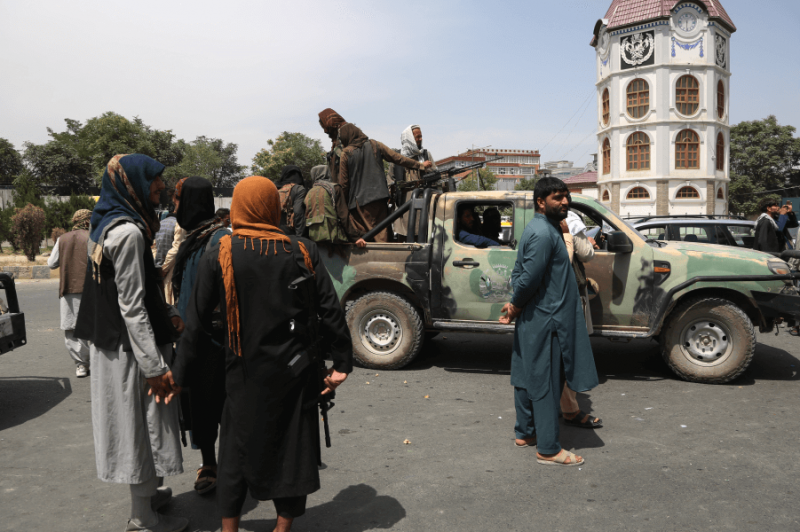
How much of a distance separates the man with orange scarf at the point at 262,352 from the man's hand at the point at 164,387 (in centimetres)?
14

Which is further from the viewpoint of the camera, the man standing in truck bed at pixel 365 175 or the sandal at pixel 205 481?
the man standing in truck bed at pixel 365 175

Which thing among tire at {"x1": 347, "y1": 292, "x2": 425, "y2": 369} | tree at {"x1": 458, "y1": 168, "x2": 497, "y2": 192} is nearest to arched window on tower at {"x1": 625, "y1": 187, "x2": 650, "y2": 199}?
tree at {"x1": 458, "y1": 168, "x2": 497, "y2": 192}

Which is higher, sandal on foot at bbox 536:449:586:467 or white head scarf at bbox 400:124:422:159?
white head scarf at bbox 400:124:422:159

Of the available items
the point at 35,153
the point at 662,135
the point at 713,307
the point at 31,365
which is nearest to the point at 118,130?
the point at 35,153

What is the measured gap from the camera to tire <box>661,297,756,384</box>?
5.89 m

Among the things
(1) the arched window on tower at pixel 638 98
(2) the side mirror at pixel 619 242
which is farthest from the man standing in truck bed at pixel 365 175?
(1) the arched window on tower at pixel 638 98

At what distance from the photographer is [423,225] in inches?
264

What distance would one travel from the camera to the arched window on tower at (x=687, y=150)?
44.4 metres

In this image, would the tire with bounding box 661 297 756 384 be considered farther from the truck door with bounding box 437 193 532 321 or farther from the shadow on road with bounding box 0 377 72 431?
the shadow on road with bounding box 0 377 72 431

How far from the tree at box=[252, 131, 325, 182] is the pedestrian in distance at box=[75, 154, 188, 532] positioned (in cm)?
6244

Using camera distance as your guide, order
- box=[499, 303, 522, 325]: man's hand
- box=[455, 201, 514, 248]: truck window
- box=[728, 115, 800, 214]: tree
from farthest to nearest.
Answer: box=[728, 115, 800, 214]: tree → box=[455, 201, 514, 248]: truck window → box=[499, 303, 522, 325]: man's hand

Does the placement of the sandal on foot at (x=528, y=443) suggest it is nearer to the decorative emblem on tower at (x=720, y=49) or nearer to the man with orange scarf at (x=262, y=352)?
the man with orange scarf at (x=262, y=352)

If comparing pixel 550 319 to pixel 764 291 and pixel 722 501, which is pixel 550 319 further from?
pixel 764 291

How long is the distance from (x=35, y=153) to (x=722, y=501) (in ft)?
230
